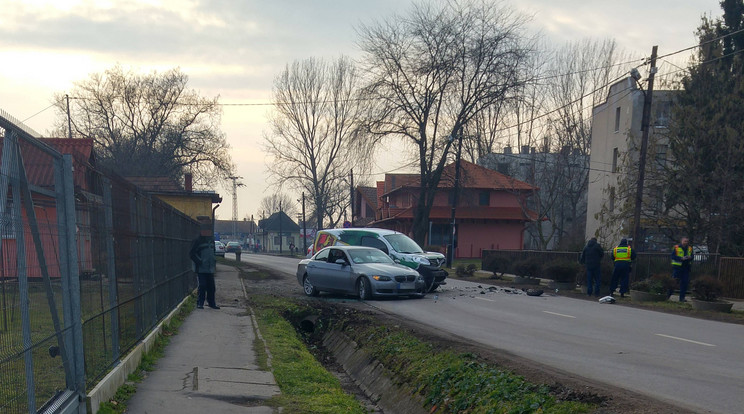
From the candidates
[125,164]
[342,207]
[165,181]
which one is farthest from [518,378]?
[342,207]

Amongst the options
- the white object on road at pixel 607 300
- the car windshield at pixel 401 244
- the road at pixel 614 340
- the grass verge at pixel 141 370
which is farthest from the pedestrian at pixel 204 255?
the white object on road at pixel 607 300

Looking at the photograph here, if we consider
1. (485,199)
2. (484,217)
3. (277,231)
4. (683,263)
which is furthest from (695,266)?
(277,231)

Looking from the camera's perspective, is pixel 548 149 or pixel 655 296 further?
pixel 548 149

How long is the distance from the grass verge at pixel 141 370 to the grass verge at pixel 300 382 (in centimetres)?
155

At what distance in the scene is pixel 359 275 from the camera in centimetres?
1914

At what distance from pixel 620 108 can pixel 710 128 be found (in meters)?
20.8

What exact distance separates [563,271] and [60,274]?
2048 cm

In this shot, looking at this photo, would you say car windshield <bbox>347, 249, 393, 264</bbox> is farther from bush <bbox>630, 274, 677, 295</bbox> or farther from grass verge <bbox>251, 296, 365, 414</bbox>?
bush <bbox>630, 274, 677, 295</bbox>

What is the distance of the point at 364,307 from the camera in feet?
57.0

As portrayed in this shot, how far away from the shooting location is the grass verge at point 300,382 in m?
7.78

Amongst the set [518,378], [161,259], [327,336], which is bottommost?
[327,336]

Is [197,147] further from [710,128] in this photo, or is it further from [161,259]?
[161,259]

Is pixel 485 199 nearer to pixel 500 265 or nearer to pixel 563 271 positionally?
pixel 500 265

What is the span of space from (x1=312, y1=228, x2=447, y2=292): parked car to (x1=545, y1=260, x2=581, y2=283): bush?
4128 millimetres
